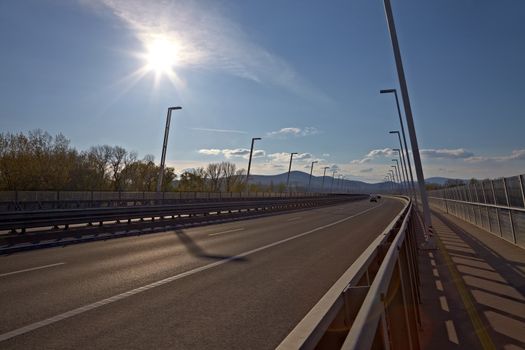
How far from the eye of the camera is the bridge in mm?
4215

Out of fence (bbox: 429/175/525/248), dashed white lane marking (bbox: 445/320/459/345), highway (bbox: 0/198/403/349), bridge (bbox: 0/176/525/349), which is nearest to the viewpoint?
bridge (bbox: 0/176/525/349)

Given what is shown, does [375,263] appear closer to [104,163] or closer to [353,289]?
[353,289]

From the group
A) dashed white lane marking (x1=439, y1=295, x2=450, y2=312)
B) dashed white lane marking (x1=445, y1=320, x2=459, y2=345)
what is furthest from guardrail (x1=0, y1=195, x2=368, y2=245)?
dashed white lane marking (x1=445, y1=320, x2=459, y2=345)

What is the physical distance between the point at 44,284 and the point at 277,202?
3416 cm

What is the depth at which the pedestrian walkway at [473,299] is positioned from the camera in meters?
5.56

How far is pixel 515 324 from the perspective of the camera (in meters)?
6.03

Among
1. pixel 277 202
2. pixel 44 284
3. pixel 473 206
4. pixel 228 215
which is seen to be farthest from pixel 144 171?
pixel 44 284

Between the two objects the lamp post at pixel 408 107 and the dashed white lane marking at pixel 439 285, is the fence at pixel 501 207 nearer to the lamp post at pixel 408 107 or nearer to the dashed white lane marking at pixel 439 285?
the lamp post at pixel 408 107

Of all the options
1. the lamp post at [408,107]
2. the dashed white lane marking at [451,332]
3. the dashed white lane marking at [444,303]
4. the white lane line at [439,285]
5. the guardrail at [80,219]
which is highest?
the lamp post at [408,107]

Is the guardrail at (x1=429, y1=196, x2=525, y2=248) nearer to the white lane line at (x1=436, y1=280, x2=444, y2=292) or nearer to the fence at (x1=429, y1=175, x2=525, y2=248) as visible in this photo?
the fence at (x1=429, y1=175, x2=525, y2=248)

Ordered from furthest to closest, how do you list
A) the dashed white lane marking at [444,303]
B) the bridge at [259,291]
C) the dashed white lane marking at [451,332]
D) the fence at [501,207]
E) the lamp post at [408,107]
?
the lamp post at [408,107], the fence at [501,207], the dashed white lane marking at [444,303], the dashed white lane marking at [451,332], the bridge at [259,291]

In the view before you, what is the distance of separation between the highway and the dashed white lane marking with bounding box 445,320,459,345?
2.00 metres

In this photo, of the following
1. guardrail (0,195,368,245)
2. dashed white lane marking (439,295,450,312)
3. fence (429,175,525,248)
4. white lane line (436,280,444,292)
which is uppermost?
fence (429,175,525,248)

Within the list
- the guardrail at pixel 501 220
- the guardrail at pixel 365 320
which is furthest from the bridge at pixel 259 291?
the guardrail at pixel 501 220
